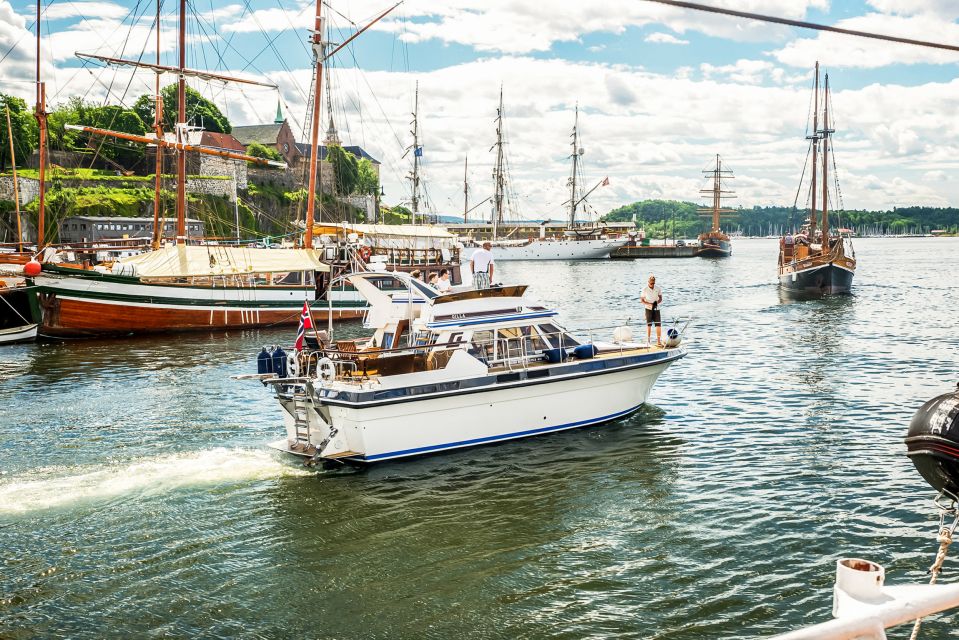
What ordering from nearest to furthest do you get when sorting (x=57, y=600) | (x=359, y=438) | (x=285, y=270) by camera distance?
(x=57, y=600), (x=359, y=438), (x=285, y=270)

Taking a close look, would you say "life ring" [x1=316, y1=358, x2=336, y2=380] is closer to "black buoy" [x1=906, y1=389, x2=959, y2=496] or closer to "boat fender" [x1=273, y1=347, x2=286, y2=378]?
"boat fender" [x1=273, y1=347, x2=286, y2=378]

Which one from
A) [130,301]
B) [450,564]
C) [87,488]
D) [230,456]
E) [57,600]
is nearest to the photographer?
[57,600]

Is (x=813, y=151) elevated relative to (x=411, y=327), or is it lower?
elevated

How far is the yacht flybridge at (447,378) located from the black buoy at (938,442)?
10827mm

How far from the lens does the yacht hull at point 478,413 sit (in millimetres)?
15531

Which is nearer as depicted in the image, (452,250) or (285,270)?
(285,270)

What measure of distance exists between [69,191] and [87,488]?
272 ft

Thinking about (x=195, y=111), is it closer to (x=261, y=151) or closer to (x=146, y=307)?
(x=261, y=151)

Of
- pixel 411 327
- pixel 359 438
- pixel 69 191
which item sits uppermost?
pixel 69 191

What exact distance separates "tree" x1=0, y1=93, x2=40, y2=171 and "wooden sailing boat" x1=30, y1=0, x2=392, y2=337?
57.0m

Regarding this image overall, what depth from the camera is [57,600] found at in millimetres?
10328

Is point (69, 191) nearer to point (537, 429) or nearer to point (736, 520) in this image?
point (537, 429)

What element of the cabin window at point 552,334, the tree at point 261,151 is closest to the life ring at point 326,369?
the cabin window at point 552,334

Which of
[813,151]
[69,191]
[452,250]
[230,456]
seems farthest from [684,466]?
[69,191]
